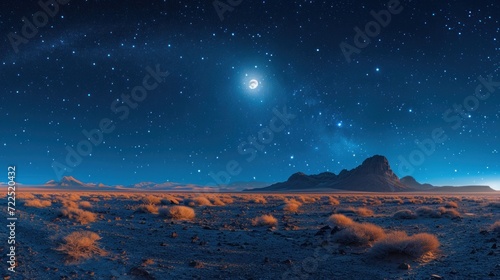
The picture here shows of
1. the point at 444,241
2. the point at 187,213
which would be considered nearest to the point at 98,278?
the point at 187,213

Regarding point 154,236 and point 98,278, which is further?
point 154,236

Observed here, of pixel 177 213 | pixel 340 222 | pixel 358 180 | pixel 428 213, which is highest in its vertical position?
pixel 358 180

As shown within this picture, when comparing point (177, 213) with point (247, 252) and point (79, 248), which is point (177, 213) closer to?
point (79, 248)

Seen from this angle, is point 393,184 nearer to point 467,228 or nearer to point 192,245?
point 467,228

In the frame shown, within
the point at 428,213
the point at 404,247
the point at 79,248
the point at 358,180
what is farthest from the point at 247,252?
the point at 358,180

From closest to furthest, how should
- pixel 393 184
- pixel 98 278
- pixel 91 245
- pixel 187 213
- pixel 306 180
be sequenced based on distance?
pixel 98 278 < pixel 91 245 < pixel 187 213 < pixel 393 184 < pixel 306 180

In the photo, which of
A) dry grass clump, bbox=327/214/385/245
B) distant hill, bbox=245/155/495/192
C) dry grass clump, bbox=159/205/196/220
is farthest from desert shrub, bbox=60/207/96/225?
distant hill, bbox=245/155/495/192
